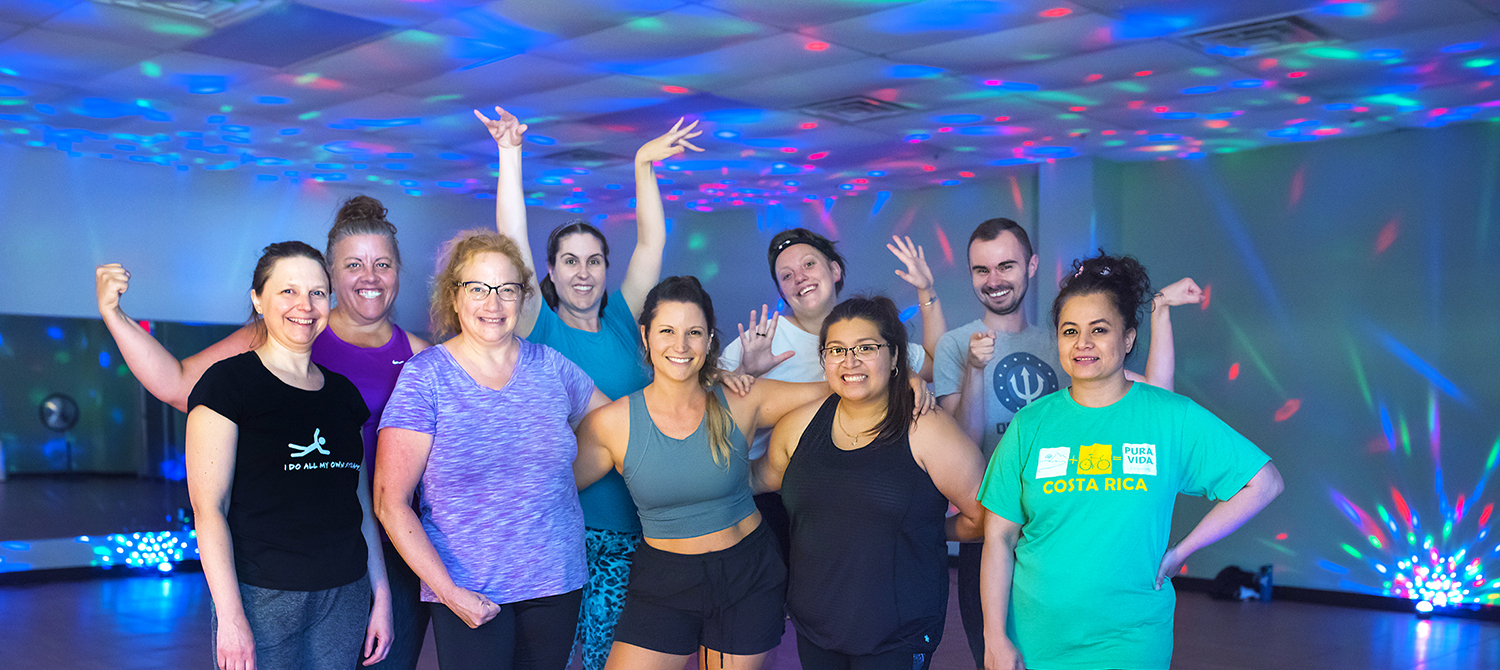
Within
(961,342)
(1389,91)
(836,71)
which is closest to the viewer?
(961,342)

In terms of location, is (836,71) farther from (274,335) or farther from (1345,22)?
(274,335)

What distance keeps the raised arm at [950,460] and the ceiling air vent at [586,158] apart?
4.72 metres

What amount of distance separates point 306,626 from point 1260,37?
→ 3979mm

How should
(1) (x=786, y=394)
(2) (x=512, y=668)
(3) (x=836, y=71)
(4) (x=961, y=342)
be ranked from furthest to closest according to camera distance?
(3) (x=836, y=71) < (4) (x=961, y=342) < (1) (x=786, y=394) < (2) (x=512, y=668)

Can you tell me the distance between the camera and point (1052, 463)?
7.36 ft

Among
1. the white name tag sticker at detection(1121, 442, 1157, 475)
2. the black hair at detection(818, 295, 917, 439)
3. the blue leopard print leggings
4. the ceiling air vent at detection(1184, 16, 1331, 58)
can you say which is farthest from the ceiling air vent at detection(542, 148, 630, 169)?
the white name tag sticker at detection(1121, 442, 1157, 475)

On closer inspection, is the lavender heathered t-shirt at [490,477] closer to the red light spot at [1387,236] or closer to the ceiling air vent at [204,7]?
the ceiling air vent at [204,7]

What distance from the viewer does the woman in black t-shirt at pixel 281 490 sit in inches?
81.4

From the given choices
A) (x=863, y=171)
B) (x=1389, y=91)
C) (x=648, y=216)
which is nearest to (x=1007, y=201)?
(x=863, y=171)

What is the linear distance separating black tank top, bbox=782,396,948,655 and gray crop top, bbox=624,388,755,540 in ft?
0.67

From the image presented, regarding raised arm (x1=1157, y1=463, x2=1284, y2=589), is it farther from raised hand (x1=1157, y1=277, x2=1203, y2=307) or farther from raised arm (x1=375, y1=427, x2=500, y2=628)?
raised arm (x1=375, y1=427, x2=500, y2=628)

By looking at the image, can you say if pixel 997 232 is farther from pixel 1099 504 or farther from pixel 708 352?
pixel 1099 504

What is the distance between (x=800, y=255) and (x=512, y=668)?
4.56 ft

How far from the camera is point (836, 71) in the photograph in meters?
5.00
